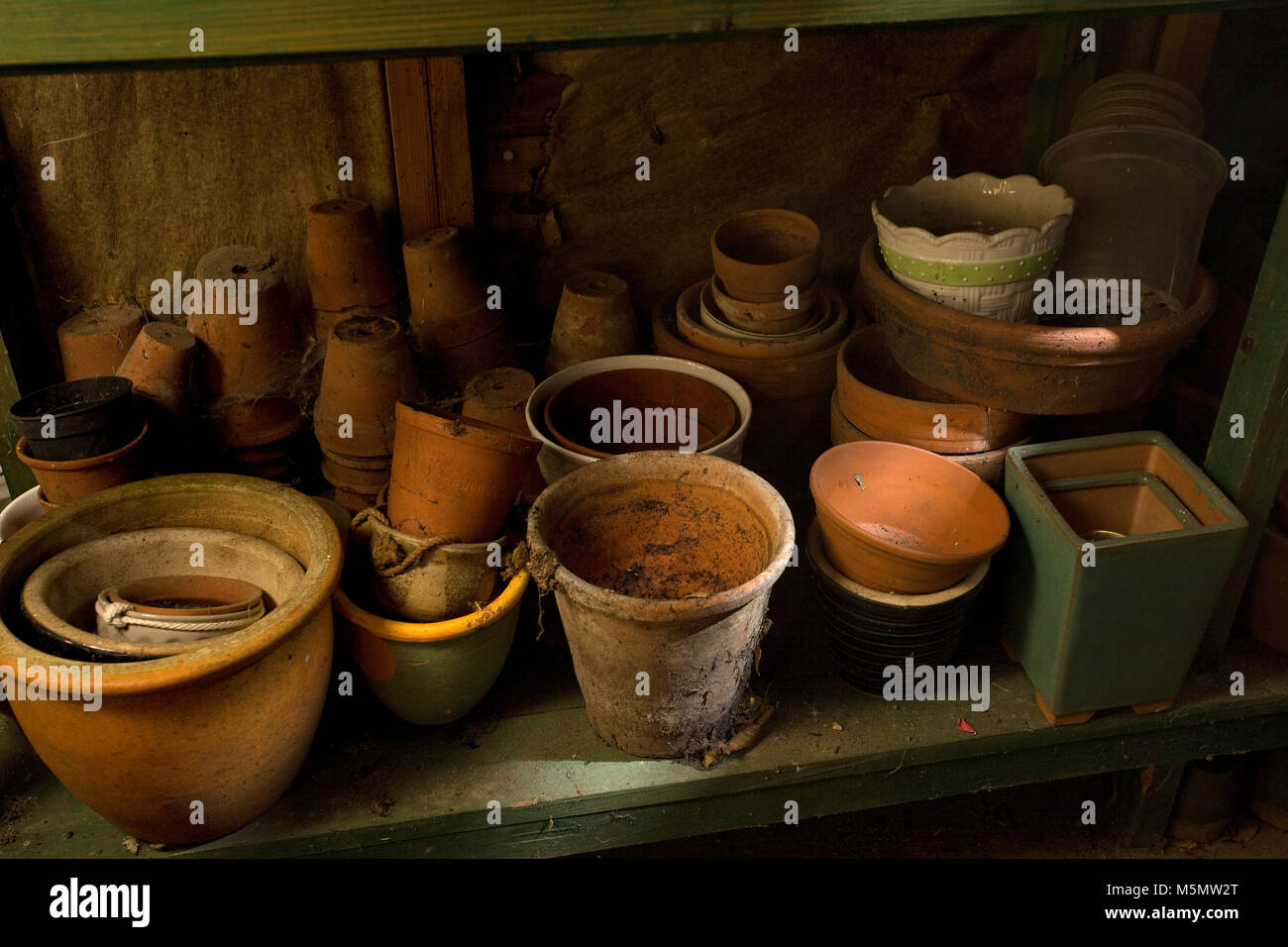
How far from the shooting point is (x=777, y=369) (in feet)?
8.90

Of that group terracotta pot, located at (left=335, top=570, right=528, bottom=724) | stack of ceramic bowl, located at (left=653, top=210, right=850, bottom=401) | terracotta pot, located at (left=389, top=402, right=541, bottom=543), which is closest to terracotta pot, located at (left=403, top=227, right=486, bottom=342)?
stack of ceramic bowl, located at (left=653, top=210, right=850, bottom=401)

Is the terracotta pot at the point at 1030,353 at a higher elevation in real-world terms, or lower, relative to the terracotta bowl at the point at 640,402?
higher

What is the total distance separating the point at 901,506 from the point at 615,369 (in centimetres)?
82

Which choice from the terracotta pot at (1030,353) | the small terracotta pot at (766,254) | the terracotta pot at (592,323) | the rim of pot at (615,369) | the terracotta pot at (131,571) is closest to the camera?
the terracotta pot at (131,571)

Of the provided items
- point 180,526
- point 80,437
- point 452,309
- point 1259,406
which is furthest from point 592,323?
point 1259,406

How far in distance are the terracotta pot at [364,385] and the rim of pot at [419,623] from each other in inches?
18.6

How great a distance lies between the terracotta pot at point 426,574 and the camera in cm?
214

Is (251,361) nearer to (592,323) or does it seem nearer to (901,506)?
(592,323)

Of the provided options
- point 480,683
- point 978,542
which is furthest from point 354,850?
point 978,542

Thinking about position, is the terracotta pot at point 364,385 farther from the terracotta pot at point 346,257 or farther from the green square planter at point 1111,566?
the green square planter at point 1111,566

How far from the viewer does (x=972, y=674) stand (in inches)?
96.8

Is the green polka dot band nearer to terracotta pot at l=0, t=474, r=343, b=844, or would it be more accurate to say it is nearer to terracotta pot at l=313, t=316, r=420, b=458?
terracotta pot at l=313, t=316, r=420, b=458

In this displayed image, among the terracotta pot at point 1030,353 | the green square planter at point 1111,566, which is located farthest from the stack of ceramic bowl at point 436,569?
the green square planter at point 1111,566

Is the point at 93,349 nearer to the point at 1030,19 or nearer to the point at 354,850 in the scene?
the point at 354,850
